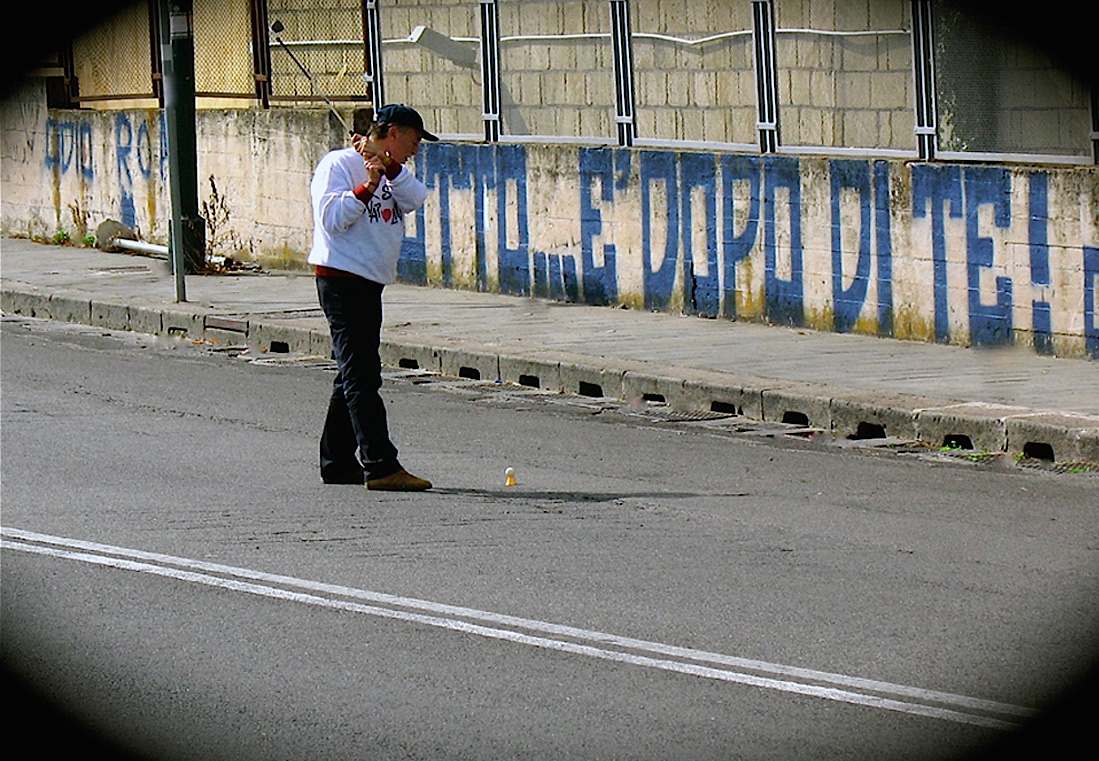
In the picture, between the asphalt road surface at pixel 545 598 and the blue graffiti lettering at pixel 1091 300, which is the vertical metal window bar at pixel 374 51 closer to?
the asphalt road surface at pixel 545 598

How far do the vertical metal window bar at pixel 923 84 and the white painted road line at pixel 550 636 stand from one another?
695 cm

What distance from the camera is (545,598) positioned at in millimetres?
5805

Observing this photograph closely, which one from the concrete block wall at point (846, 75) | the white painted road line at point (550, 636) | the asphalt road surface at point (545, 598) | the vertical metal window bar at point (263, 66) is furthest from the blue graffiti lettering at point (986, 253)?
the vertical metal window bar at point (263, 66)

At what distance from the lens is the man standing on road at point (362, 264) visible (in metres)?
7.62

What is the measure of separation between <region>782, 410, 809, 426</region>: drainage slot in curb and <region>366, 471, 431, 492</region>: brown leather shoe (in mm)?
2703

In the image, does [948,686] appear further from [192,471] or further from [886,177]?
[886,177]

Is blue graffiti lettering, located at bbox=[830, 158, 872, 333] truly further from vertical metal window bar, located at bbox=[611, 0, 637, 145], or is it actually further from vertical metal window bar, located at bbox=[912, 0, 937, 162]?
vertical metal window bar, located at bbox=[611, 0, 637, 145]

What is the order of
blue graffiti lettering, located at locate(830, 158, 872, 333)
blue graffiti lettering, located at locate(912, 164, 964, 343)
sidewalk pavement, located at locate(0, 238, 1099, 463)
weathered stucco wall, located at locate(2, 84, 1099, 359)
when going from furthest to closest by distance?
blue graffiti lettering, located at locate(830, 158, 872, 333) → blue graffiti lettering, located at locate(912, 164, 964, 343) → weathered stucco wall, located at locate(2, 84, 1099, 359) → sidewalk pavement, located at locate(0, 238, 1099, 463)

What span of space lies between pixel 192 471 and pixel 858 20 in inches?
251

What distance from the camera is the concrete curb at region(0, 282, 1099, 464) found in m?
8.53

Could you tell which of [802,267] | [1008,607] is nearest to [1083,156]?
[802,267]

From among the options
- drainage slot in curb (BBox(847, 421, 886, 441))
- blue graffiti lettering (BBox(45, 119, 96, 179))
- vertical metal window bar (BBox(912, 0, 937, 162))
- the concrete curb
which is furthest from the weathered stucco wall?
drainage slot in curb (BBox(847, 421, 886, 441))

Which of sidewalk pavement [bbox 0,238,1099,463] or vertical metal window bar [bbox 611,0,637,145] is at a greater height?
vertical metal window bar [bbox 611,0,637,145]

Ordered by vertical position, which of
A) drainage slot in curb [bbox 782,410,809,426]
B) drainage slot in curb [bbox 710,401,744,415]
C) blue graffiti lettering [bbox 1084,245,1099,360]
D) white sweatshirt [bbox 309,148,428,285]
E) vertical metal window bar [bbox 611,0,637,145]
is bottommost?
drainage slot in curb [bbox 782,410,809,426]
